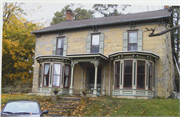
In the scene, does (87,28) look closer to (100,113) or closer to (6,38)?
(100,113)

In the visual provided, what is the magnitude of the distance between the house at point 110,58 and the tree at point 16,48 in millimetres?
4237

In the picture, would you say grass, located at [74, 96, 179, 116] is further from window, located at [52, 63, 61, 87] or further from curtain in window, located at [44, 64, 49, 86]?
curtain in window, located at [44, 64, 49, 86]

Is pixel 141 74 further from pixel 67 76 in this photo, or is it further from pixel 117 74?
pixel 67 76

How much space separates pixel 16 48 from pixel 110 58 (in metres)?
11.7

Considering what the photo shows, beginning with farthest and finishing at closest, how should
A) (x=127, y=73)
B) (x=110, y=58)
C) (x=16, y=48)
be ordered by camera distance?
(x=16, y=48) → (x=110, y=58) → (x=127, y=73)

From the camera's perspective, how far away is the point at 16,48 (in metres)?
22.2

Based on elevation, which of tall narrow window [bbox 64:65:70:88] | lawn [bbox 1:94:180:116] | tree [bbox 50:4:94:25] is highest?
tree [bbox 50:4:94:25]

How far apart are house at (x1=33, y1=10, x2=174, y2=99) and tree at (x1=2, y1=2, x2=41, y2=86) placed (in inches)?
167

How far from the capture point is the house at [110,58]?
1427 cm

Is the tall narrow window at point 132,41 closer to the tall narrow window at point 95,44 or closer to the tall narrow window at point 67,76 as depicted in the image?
the tall narrow window at point 95,44

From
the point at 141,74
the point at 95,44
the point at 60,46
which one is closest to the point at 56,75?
the point at 60,46

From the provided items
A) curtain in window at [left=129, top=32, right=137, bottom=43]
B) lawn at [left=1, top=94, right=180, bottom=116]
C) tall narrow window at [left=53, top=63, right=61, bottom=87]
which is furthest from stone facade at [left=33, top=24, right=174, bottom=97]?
lawn at [left=1, top=94, right=180, bottom=116]

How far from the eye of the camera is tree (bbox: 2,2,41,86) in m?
22.1

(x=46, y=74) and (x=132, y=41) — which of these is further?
(x=46, y=74)
